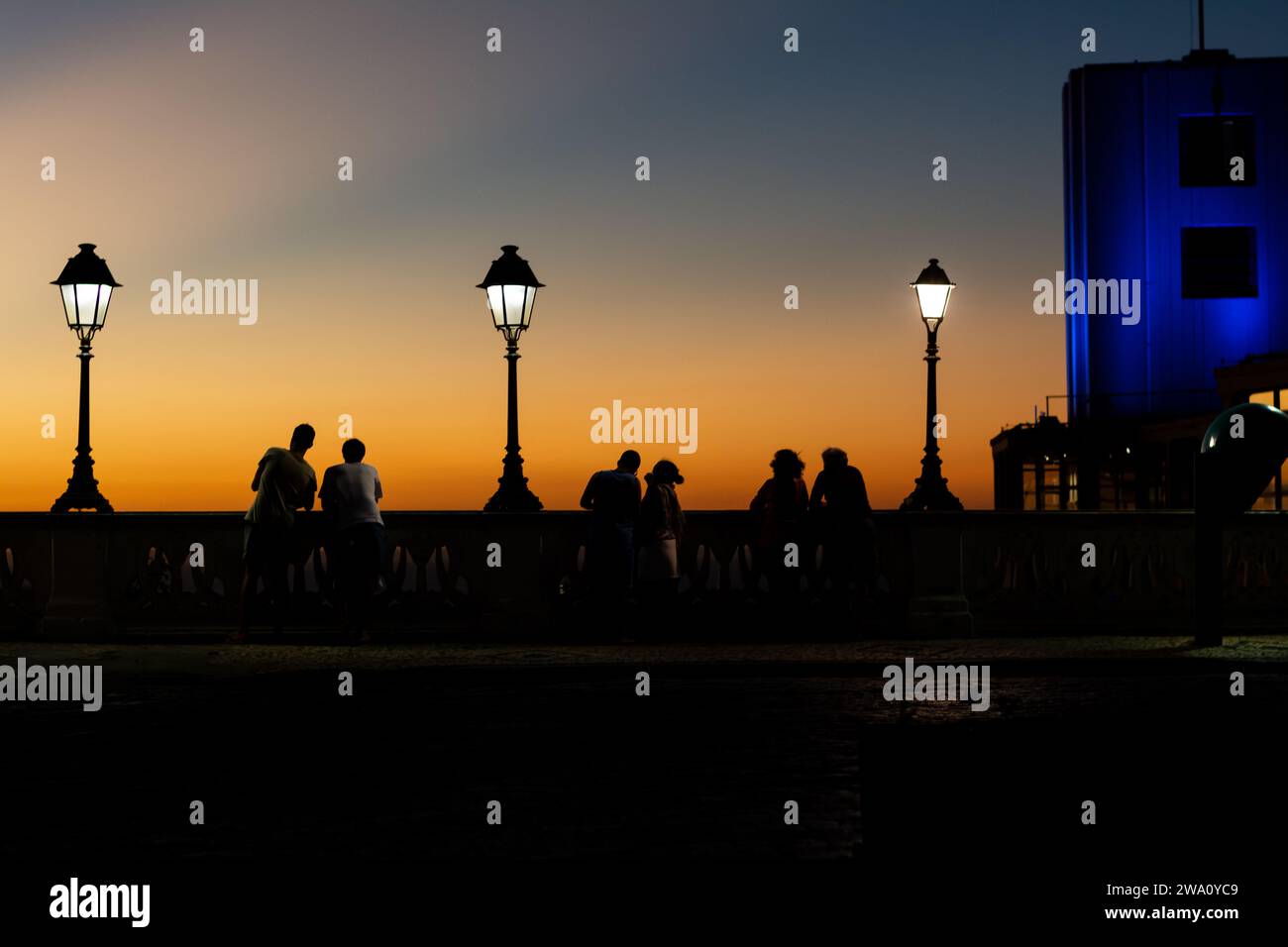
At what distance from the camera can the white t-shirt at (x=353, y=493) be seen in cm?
1592

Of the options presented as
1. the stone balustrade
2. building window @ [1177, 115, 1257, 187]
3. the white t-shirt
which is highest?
building window @ [1177, 115, 1257, 187]

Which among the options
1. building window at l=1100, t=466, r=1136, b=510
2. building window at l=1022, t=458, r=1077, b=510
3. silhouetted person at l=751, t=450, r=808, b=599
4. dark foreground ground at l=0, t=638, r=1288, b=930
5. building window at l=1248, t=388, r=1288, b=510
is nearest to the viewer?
dark foreground ground at l=0, t=638, r=1288, b=930

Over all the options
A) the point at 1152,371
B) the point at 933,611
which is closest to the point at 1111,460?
the point at 1152,371

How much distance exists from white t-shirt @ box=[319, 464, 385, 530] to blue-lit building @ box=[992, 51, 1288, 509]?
46854 millimetres

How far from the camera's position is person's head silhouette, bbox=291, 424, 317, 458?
16.2 m

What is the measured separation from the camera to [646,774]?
335 inches

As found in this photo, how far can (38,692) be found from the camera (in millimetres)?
12539

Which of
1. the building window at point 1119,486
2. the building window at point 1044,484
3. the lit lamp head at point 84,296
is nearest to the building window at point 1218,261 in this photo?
the building window at point 1119,486

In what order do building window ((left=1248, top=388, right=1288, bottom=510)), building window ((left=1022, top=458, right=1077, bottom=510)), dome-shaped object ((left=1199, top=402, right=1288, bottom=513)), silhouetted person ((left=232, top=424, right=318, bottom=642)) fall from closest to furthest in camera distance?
dome-shaped object ((left=1199, top=402, right=1288, bottom=513))
silhouetted person ((left=232, top=424, right=318, bottom=642))
building window ((left=1248, top=388, right=1288, bottom=510))
building window ((left=1022, top=458, right=1077, bottom=510))

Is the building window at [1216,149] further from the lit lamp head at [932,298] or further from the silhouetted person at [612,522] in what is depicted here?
the silhouetted person at [612,522]

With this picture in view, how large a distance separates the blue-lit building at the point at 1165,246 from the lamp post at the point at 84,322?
4661cm

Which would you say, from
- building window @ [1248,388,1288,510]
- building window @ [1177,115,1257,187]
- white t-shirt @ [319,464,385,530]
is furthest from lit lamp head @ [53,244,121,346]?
building window @ [1177,115,1257,187]

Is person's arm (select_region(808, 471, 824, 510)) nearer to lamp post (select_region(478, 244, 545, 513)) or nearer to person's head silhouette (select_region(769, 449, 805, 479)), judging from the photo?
person's head silhouette (select_region(769, 449, 805, 479))

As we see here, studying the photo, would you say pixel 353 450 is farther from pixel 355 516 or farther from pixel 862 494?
pixel 862 494
